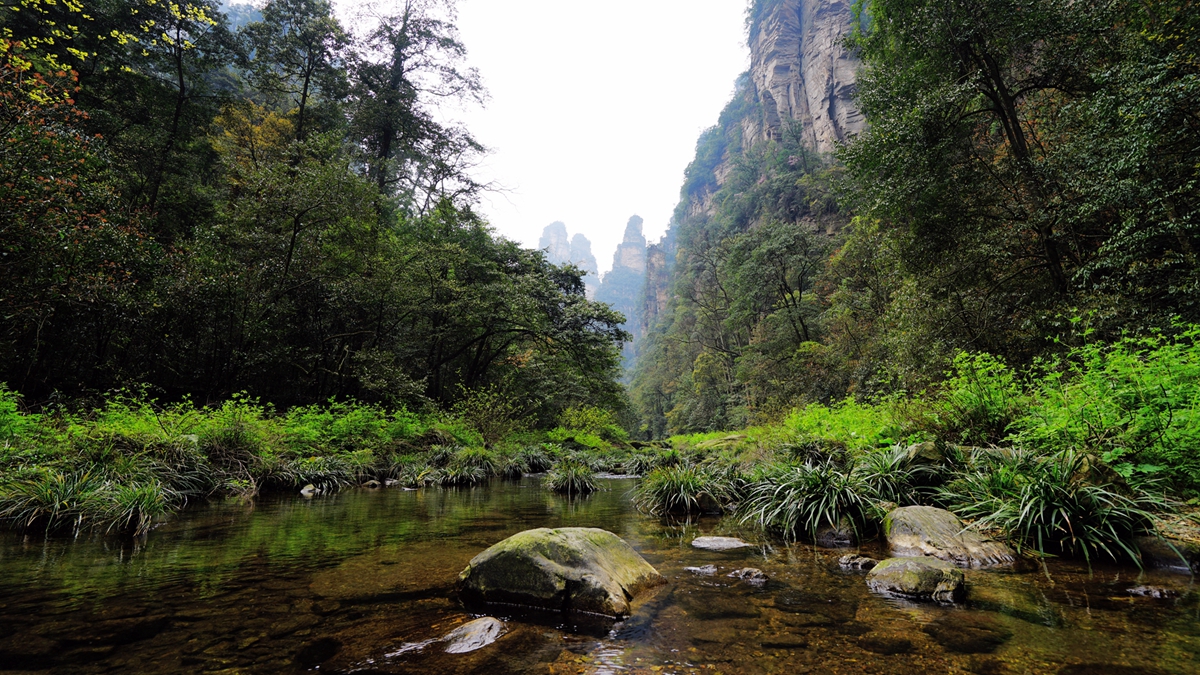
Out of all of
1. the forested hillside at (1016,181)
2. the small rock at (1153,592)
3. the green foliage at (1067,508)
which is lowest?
the small rock at (1153,592)

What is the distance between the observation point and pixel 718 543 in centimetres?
517

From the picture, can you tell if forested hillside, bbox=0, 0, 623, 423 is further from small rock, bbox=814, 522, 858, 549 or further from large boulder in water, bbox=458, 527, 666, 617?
small rock, bbox=814, 522, 858, 549

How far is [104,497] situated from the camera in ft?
16.8

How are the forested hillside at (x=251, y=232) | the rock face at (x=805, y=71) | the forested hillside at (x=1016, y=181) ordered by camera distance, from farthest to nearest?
the rock face at (x=805, y=71) → the forested hillside at (x=251, y=232) → the forested hillside at (x=1016, y=181)

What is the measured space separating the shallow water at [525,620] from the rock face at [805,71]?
51314 mm

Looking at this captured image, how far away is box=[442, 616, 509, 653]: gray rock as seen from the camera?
2529 millimetres

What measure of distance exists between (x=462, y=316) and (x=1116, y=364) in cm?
1816

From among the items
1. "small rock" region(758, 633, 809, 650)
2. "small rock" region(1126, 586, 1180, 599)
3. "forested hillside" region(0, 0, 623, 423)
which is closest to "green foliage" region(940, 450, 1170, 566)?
"small rock" region(1126, 586, 1180, 599)

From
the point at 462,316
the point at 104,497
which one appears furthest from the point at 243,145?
the point at 104,497

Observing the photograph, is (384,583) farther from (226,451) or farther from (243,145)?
(243,145)

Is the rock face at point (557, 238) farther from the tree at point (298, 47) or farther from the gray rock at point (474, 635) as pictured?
the gray rock at point (474, 635)

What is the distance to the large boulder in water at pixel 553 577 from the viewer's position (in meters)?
3.11

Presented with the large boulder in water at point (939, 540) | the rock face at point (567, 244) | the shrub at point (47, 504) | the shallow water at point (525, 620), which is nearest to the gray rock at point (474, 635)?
the shallow water at point (525, 620)

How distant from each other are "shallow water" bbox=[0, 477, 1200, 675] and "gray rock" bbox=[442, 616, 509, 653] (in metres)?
0.07
